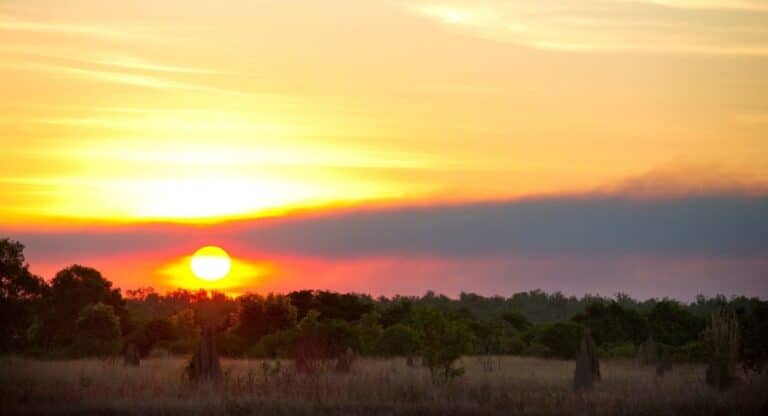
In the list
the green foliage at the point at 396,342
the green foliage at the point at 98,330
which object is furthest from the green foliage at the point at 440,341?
the green foliage at the point at 98,330

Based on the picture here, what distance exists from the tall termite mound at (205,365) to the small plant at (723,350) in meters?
13.8

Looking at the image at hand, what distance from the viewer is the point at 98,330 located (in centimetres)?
5606

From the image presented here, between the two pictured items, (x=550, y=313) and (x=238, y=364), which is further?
(x=550, y=313)

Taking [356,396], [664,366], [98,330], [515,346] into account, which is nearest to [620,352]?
[515,346]

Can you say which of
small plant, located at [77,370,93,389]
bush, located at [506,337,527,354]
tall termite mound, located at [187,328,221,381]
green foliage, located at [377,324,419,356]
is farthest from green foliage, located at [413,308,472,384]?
bush, located at [506,337,527,354]

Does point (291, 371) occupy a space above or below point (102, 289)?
below

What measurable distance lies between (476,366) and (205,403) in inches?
711

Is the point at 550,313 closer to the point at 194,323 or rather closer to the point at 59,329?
the point at 194,323

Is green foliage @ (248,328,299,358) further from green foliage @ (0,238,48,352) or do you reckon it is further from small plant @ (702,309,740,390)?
small plant @ (702,309,740,390)

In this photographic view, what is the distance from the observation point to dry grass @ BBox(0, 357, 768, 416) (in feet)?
88.2

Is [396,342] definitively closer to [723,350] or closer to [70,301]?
[70,301]

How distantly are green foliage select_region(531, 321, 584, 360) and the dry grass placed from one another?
20877 mm

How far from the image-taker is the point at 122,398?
92.9 feet

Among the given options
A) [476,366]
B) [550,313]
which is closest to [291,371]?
[476,366]
